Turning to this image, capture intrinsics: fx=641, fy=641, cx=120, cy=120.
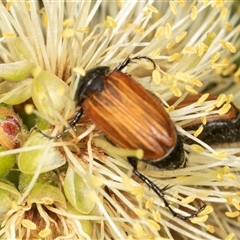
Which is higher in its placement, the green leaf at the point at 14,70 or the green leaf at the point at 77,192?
the green leaf at the point at 14,70

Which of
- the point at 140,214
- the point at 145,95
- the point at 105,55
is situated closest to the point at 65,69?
the point at 105,55

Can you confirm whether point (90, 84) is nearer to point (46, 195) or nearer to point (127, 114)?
point (127, 114)

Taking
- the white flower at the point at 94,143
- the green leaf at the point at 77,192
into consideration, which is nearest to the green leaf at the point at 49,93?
the white flower at the point at 94,143

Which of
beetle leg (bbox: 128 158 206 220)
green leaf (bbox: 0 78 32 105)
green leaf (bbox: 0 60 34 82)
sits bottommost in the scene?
beetle leg (bbox: 128 158 206 220)

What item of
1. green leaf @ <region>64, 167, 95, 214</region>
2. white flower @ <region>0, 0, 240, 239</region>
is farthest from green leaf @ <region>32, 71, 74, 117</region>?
green leaf @ <region>64, 167, 95, 214</region>

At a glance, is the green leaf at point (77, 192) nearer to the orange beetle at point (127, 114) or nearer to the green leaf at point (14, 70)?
the orange beetle at point (127, 114)

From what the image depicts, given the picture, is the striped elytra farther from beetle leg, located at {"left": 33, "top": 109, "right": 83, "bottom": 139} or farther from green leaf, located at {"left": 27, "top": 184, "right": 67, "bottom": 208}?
A: green leaf, located at {"left": 27, "top": 184, "right": 67, "bottom": 208}

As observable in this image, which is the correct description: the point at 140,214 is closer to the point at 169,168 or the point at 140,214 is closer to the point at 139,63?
the point at 169,168

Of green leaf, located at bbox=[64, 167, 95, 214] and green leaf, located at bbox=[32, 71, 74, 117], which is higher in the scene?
green leaf, located at bbox=[32, 71, 74, 117]
